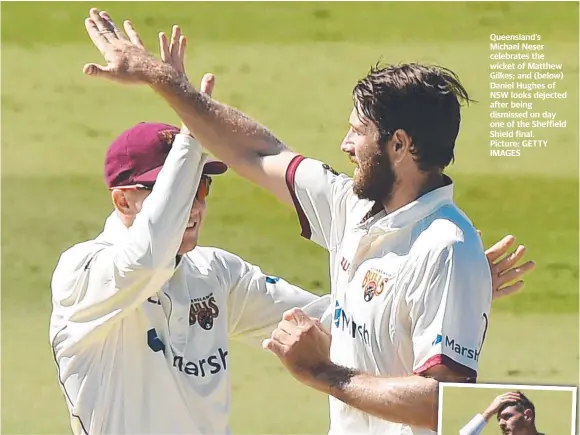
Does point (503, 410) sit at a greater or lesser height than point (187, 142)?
lesser

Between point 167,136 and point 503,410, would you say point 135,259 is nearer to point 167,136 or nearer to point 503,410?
point 167,136

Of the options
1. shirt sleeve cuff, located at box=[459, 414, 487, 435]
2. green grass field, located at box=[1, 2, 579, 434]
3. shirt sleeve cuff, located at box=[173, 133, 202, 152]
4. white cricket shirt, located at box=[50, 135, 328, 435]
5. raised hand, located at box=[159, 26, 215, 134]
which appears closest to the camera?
shirt sleeve cuff, located at box=[459, 414, 487, 435]

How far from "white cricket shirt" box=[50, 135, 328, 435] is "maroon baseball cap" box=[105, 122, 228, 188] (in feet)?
0.41

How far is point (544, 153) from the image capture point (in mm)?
7070

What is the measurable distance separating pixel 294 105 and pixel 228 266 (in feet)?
10.9

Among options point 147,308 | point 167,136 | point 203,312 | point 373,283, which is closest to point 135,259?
point 147,308

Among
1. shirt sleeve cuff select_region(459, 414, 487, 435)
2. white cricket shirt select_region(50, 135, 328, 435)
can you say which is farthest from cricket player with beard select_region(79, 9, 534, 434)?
white cricket shirt select_region(50, 135, 328, 435)

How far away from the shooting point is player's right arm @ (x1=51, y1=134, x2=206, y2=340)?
3.53 meters

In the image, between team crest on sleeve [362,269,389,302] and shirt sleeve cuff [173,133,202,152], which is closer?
team crest on sleeve [362,269,389,302]

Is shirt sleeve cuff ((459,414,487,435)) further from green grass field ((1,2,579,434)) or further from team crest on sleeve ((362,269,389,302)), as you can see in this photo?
green grass field ((1,2,579,434))

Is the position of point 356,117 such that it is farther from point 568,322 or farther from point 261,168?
point 568,322

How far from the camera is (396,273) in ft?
11.2

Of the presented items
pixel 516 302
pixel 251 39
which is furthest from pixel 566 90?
pixel 251 39

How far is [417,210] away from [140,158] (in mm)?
887
